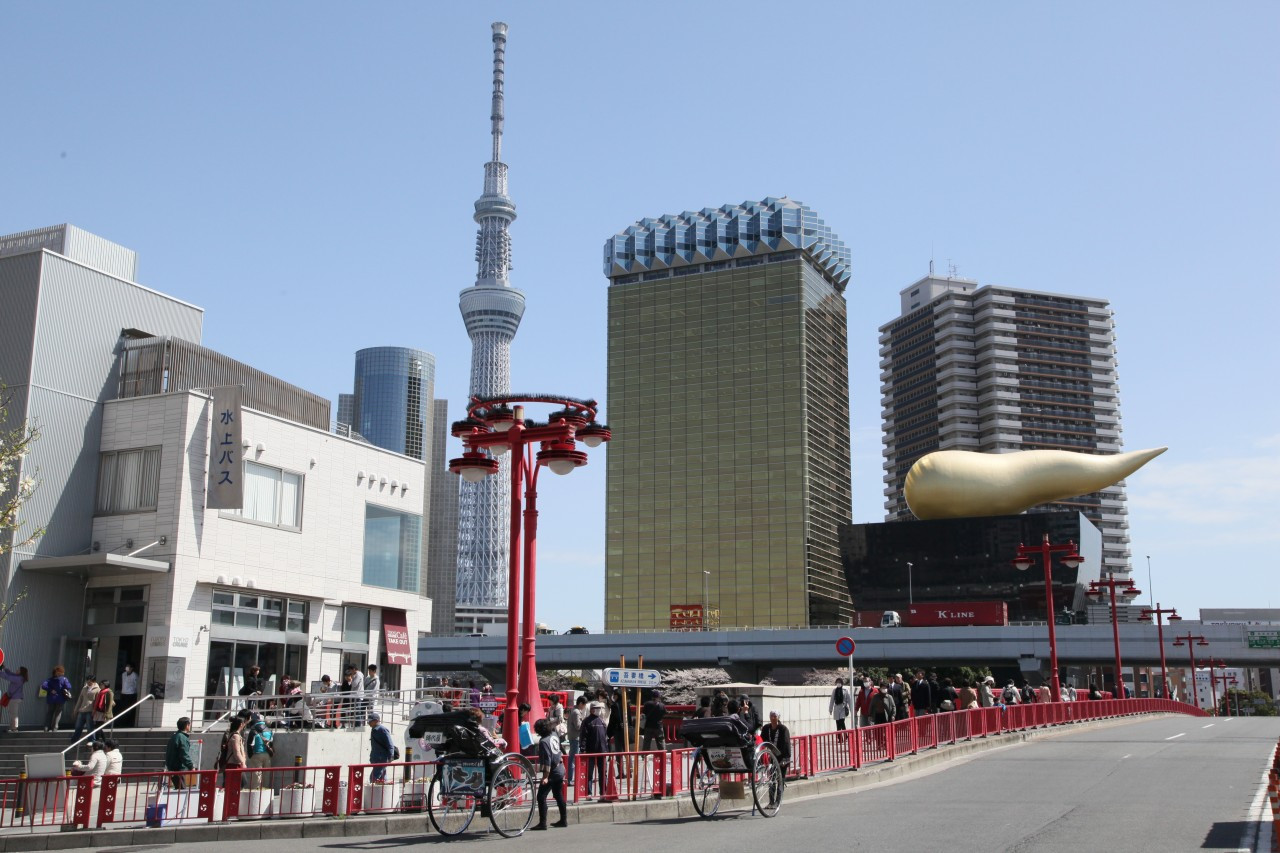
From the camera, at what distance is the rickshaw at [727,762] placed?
15336mm

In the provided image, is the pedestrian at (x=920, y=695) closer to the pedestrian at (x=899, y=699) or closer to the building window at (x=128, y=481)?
the pedestrian at (x=899, y=699)

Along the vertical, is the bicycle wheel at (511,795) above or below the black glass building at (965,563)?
below

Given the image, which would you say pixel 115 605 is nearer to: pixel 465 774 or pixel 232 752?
pixel 232 752

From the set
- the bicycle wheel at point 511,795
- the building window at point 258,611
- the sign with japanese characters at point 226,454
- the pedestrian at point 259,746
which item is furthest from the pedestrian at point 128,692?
the bicycle wheel at point 511,795

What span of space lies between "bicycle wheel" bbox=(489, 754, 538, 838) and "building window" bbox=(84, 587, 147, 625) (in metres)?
15.7

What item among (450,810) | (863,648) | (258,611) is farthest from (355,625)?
(863,648)

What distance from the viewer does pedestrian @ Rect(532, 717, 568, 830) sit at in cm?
1480

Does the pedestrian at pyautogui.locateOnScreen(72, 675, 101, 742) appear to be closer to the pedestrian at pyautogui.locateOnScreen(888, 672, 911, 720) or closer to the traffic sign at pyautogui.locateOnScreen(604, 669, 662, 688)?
the traffic sign at pyautogui.locateOnScreen(604, 669, 662, 688)

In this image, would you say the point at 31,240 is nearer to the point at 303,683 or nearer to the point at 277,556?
the point at 277,556

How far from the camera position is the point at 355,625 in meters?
33.1

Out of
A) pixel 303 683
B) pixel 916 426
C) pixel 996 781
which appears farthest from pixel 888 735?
pixel 916 426

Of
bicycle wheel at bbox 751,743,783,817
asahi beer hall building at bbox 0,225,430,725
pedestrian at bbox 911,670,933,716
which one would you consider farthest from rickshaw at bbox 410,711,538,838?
pedestrian at bbox 911,670,933,716

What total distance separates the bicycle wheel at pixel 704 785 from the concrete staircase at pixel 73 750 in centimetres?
1341

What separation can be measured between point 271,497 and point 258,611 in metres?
2.91
